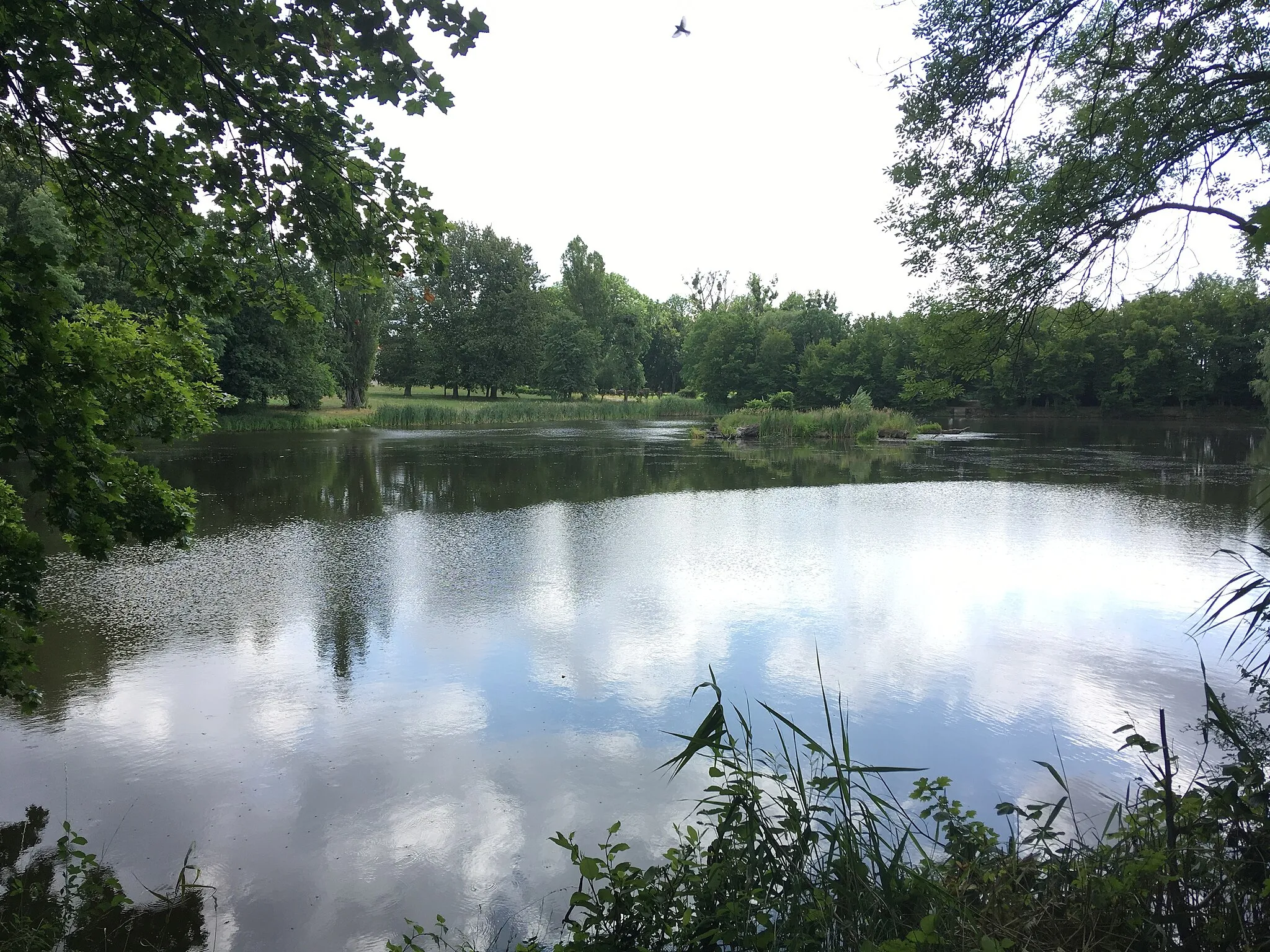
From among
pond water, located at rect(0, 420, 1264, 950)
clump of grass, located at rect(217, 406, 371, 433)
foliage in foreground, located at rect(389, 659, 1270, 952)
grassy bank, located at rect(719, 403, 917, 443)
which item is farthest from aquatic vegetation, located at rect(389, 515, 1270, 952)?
clump of grass, located at rect(217, 406, 371, 433)

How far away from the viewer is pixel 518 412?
40.9m

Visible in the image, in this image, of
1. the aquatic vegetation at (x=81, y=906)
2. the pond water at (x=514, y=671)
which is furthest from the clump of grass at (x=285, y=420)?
the aquatic vegetation at (x=81, y=906)

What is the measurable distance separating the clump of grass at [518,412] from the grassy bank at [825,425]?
1411 cm

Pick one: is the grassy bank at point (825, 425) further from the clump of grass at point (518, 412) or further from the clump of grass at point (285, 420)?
the clump of grass at point (285, 420)

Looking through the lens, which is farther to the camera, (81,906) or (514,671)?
(514,671)

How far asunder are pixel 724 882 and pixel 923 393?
5752 millimetres

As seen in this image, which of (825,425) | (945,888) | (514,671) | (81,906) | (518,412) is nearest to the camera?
(945,888)

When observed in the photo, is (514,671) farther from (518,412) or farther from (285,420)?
(518,412)

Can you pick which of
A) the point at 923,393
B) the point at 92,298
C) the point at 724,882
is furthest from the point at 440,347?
the point at 724,882

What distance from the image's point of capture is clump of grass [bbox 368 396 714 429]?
3522 centimetres

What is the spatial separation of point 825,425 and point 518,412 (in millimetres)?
17870

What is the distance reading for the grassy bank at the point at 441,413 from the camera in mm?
31219

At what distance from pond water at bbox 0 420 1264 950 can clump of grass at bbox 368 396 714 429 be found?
899 inches

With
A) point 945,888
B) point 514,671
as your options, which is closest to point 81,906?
point 514,671
